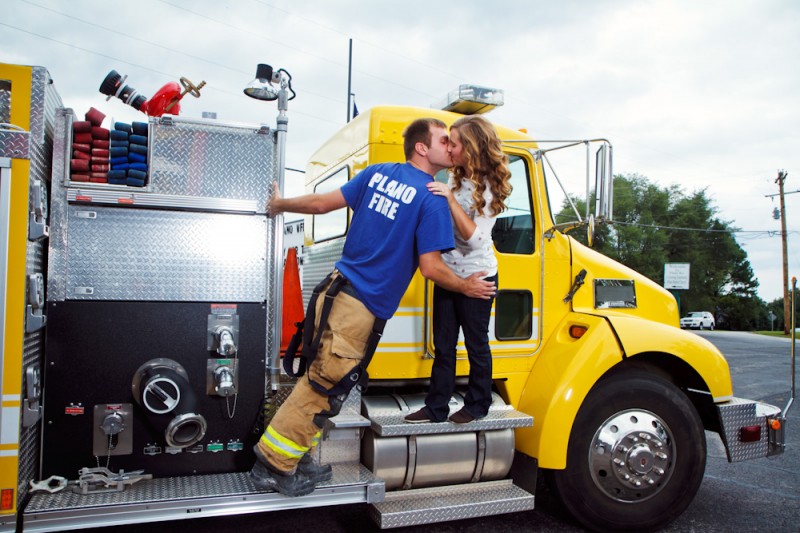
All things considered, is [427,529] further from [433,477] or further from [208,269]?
[208,269]

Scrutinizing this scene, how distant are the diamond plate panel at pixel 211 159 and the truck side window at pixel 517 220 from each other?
5.32 ft

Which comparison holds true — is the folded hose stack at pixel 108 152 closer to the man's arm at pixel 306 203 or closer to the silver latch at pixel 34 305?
the silver latch at pixel 34 305

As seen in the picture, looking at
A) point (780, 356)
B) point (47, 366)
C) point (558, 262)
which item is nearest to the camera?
point (47, 366)

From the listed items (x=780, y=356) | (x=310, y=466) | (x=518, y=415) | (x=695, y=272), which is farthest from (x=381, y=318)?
(x=695, y=272)

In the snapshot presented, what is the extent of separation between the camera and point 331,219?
4.90 metres

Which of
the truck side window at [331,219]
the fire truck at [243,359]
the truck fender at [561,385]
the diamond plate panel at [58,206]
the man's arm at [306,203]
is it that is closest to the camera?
the fire truck at [243,359]

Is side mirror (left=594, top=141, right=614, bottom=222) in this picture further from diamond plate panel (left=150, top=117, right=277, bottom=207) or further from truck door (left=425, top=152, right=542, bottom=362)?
diamond plate panel (left=150, top=117, right=277, bottom=207)

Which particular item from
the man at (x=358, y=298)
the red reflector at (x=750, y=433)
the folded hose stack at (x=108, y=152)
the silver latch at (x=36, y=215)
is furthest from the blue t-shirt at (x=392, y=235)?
the red reflector at (x=750, y=433)

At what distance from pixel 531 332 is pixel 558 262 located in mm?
540

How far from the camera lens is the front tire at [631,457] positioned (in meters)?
4.10

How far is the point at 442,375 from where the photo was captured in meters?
3.86

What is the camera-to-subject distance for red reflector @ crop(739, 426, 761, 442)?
4.54m

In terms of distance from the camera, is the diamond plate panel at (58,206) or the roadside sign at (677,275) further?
the roadside sign at (677,275)

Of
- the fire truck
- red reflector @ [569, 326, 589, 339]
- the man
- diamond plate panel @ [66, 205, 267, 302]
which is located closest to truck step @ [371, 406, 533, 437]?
the fire truck
